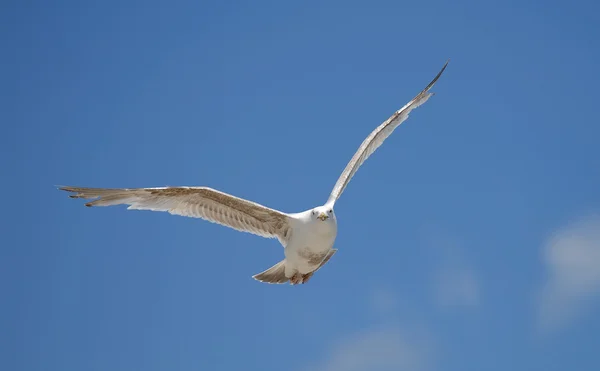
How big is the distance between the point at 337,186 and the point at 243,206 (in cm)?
211

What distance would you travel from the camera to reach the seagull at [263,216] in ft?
43.9

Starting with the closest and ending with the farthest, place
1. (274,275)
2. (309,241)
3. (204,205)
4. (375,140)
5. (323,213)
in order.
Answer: (323,213) → (309,241) → (204,205) → (274,275) → (375,140)

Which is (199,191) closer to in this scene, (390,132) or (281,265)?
(281,265)

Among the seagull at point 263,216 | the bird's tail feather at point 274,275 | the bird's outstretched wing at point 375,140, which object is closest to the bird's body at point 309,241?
the seagull at point 263,216

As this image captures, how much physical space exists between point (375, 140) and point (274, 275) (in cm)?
393

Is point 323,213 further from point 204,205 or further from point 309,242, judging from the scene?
point 204,205

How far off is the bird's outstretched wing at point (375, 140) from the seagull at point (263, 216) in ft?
0.13

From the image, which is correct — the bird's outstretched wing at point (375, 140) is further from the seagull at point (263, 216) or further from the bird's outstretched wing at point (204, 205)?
the bird's outstretched wing at point (204, 205)

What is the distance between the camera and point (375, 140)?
16344mm

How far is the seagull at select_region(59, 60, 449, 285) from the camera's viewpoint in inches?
527

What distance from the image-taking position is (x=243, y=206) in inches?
557

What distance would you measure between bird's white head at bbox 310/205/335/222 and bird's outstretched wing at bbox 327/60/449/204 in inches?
33.2

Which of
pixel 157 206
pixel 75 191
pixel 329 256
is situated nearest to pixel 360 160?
pixel 329 256

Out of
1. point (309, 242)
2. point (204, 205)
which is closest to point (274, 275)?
point (309, 242)
